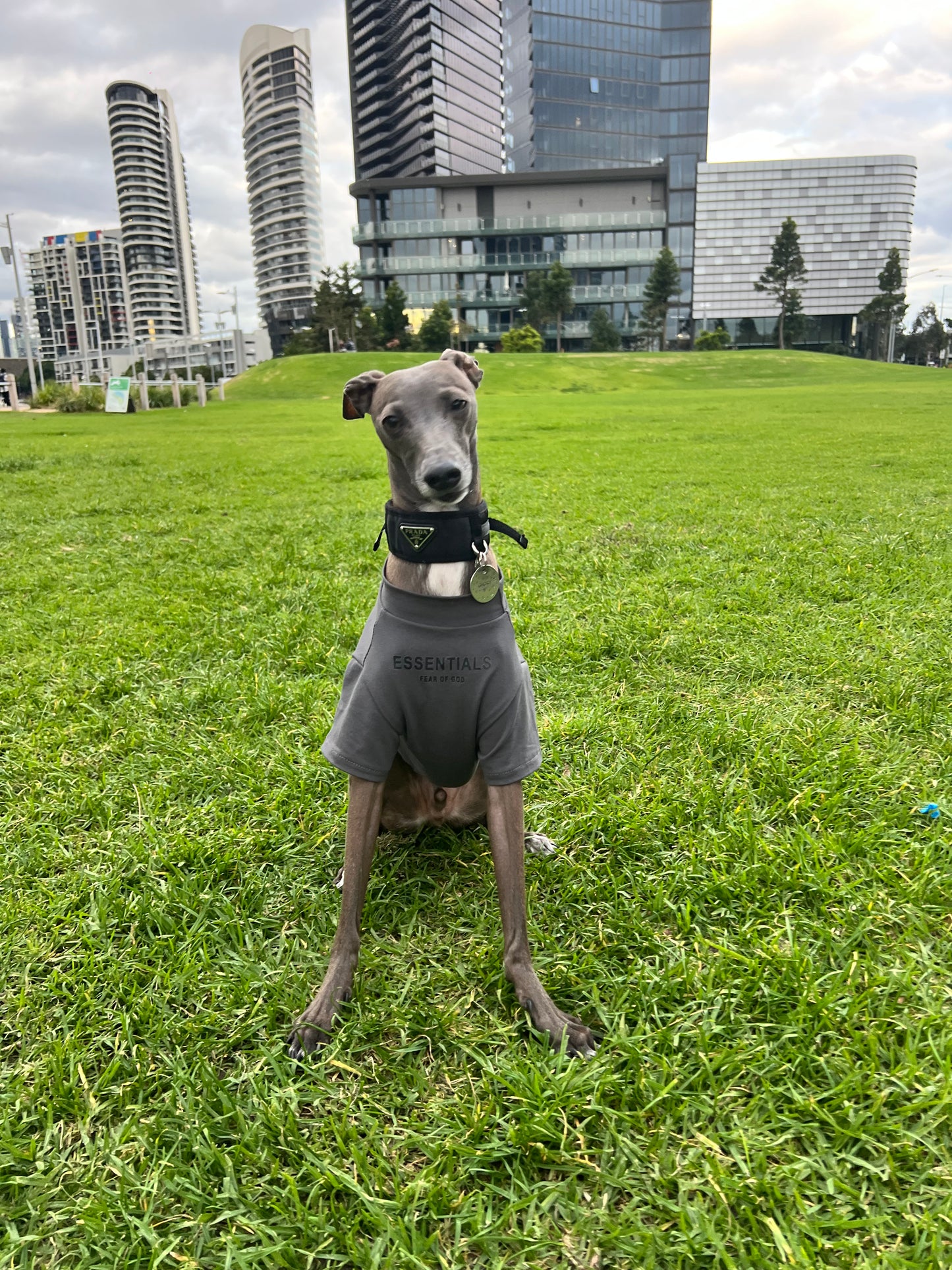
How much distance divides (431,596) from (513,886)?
722 millimetres

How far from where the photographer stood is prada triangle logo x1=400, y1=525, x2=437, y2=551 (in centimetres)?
173

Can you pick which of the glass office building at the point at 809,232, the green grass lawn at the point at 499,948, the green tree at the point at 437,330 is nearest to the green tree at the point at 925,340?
the glass office building at the point at 809,232

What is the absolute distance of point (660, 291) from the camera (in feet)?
192

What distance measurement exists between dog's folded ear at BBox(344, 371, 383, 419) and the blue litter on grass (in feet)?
7.09

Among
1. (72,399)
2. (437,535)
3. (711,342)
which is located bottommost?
(437,535)

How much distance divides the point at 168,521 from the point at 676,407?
62.4 ft

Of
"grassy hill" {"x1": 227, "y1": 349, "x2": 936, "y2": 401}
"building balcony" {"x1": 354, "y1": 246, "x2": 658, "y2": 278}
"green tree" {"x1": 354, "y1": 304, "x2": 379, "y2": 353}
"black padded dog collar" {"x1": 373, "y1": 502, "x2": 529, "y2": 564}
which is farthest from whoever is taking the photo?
"building balcony" {"x1": 354, "y1": 246, "x2": 658, "y2": 278}

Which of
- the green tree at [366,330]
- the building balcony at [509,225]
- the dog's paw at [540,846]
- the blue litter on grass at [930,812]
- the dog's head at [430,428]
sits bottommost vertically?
the dog's paw at [540,846]

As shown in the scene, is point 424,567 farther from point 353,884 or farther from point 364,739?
point 353,884

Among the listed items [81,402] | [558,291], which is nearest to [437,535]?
[81,402]

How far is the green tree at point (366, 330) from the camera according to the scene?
2194 inches

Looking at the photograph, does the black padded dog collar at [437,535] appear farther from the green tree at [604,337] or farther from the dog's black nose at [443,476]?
the green tree at [604,337]

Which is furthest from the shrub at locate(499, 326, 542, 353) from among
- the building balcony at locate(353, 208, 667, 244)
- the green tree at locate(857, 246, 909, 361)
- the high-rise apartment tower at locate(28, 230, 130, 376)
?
the high-rise apartment tower at locate(28, 230, 130, 376)

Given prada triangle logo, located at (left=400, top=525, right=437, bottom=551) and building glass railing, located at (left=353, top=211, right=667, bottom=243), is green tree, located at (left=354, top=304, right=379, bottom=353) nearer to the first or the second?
building glass railing, located at (left=353, top=211, right=667, bottom=243)
